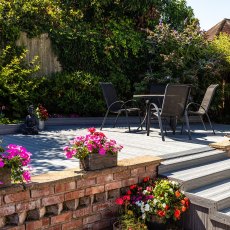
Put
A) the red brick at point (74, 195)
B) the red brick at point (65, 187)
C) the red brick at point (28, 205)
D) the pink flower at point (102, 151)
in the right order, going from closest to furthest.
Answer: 1. the red brick at point (28, 205)
2. the red brick at point (65, 187)
3. the red brick at point (74, 195)
4. the pink flower at point (102, 151)

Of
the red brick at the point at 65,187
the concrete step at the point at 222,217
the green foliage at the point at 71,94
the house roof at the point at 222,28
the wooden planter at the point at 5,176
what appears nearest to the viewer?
the wooden planter at the point at 5,176

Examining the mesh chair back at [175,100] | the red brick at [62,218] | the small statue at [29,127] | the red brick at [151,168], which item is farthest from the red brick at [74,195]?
the small statue at [29,127]

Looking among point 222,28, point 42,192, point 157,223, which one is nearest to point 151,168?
point 157,223

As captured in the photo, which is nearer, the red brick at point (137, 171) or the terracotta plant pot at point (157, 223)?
the terracotta plant pot at point (157, 223)

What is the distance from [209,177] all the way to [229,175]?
51 centimetres

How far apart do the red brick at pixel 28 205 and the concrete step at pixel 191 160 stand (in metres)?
1.74

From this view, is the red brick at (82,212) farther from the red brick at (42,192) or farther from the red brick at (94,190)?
the red brick at (42,192)

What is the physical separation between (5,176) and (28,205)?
418 mm

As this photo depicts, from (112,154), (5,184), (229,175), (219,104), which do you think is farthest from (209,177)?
(219,104)

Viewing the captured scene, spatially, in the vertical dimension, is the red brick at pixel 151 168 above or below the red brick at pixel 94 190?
above

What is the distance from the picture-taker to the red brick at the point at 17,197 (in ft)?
10.5

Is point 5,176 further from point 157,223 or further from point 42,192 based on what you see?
point 157,223

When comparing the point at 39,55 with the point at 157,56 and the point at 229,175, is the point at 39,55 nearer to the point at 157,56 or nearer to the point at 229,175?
the point at 157,56

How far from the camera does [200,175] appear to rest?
4523 mm
